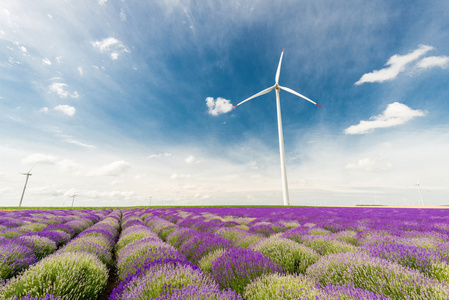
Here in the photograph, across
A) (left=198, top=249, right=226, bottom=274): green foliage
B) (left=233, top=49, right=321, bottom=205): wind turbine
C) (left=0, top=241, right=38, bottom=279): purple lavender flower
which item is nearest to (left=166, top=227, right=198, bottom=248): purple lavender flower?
(left=198, top=249, right=226, bottom=274): green foliage

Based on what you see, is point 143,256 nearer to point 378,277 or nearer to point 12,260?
point 12,260

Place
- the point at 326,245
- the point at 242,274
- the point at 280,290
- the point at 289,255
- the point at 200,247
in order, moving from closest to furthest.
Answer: the point at 280,290, the point at 242,274, the point at 289,255, the point at 200,247, the point at 326,245

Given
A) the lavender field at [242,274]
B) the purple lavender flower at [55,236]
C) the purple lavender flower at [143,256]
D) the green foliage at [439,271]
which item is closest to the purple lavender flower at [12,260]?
the lavender field at [242,274]

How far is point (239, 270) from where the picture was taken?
3.30 m

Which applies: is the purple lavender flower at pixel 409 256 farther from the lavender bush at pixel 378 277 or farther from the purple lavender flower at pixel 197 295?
the purple lavender flower at pixel 197 295

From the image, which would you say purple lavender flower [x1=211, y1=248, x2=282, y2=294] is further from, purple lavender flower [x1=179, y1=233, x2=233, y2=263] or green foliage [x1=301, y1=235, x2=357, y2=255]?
green foliage [x1=301, y1=235, x2=357, y2=255]

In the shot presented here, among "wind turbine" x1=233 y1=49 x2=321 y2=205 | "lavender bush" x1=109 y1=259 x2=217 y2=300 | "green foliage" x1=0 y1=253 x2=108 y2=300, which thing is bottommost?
"green foliage" x1=0 y1=253 x2=108 y2=300

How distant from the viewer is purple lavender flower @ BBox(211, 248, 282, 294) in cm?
319

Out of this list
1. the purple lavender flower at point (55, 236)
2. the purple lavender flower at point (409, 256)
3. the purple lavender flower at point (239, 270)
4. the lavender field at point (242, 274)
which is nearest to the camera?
the lavender field at point (242, 274)

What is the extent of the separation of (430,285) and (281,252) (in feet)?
8.03

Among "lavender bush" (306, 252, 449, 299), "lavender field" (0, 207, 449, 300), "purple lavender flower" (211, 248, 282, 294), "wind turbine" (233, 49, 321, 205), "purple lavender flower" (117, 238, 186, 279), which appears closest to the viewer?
"lavender bush" (306, 252, 449, 299)

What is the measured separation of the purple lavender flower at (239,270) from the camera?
10.5 ft

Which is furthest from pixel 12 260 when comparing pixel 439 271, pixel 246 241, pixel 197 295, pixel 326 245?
pixel 439 271

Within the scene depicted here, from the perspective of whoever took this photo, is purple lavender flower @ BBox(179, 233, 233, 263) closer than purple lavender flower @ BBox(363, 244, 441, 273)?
No
